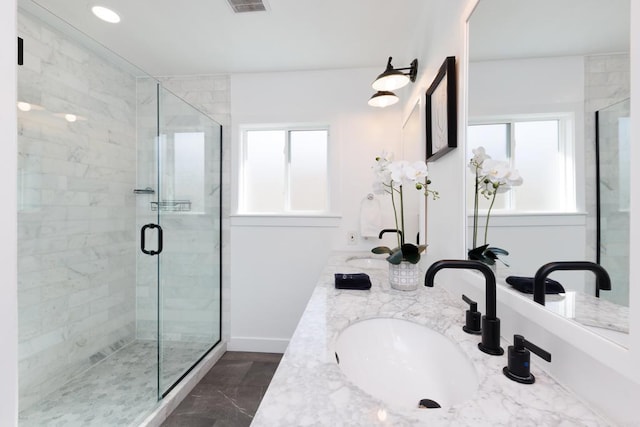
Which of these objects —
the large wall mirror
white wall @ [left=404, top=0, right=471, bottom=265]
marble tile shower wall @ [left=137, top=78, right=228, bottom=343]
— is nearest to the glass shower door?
marble tile shower wall @ [left=137, top=78, right=228, bottom=343]

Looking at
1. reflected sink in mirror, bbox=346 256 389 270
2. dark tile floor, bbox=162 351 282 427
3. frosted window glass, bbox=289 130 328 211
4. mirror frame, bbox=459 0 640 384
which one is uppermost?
frosted window glass, bbox=289 130 328 211

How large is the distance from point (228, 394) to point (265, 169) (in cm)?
183

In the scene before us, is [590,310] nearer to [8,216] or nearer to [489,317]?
[489,317]

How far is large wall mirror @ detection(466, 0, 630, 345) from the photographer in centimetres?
46

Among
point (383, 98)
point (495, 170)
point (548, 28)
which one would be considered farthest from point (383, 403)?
point (383, 98)

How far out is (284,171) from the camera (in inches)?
102

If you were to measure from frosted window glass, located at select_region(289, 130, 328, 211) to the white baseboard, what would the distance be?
3.99ft

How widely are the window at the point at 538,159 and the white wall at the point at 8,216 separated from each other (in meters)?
1.12

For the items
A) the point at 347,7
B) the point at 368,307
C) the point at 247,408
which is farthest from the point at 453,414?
the point at 347,7

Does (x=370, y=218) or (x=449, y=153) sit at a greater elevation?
(x=449, y=153)

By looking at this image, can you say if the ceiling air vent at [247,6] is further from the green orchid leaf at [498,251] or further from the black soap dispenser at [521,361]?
the black soap dispenser at [521,361]

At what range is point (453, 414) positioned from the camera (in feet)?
1.59

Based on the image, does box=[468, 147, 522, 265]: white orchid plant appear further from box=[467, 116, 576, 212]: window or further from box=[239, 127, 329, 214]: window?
box=[239, 127, 329, 214]: window

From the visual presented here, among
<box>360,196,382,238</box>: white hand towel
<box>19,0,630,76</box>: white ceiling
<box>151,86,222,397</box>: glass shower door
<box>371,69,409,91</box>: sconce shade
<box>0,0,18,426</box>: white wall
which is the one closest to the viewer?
<box>0,0,18,426</box>: white wall
